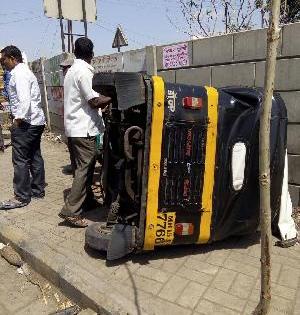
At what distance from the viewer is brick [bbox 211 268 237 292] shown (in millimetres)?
2746

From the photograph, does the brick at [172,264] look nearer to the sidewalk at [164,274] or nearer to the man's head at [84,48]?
the sidewalk at [164,274]

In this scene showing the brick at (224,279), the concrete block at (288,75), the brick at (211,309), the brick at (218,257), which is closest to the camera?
the brick at (211,309)

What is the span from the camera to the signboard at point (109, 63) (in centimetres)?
675

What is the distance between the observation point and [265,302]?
2.11 meters

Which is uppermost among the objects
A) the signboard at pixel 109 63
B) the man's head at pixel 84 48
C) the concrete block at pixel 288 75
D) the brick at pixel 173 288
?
the signboard at pixel 109 63

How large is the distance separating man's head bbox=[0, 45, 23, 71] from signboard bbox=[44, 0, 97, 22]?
3.94 metres

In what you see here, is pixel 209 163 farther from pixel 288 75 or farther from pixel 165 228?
pixel 288 75

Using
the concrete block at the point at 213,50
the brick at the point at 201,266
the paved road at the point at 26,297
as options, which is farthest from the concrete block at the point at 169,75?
the paved road at the point at 26,297

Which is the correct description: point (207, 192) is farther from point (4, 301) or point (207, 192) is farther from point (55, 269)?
point (4, 301)

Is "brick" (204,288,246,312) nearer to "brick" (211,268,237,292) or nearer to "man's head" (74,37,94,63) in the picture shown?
"brick" (211,268,237,292)

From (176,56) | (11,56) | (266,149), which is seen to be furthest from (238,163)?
(11,56)

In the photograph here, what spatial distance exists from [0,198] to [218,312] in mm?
3724

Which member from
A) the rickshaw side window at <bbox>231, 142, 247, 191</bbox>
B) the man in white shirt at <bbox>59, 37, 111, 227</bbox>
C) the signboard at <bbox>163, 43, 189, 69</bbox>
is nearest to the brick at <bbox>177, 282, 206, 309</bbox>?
the rickshaw side window at <bbox>231, 142, 247, 191</bbox>

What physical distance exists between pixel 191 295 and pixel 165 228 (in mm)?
580
